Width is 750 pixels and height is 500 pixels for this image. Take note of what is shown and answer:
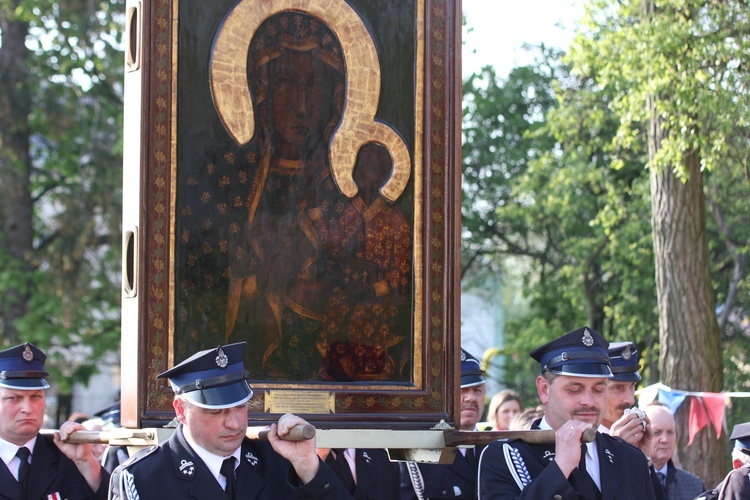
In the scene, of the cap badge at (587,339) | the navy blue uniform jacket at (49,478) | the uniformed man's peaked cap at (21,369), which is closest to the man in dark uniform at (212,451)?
the navy blue uniform jacket at (49,478)

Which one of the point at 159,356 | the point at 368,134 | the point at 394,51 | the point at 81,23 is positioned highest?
the point at 81,23

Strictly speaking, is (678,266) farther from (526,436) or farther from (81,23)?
(81,23)

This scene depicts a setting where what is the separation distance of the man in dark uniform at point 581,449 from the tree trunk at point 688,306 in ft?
18.8

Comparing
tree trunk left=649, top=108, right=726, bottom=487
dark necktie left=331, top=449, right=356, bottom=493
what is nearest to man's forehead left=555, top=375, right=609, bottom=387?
dark necktie left=331, top=449, right=356, bottom=493

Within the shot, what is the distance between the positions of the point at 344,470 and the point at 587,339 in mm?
1358

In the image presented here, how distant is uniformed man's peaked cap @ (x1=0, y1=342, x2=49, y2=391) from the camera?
606 centimetres

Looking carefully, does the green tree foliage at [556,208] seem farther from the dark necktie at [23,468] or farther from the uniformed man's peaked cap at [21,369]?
the dark necktie at [23,468]

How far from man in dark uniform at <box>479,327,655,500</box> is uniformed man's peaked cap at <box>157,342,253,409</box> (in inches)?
45.5

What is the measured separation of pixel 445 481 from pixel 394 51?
2.64 m

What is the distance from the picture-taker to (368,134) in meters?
5.39

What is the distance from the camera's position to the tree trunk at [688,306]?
36.1 feet

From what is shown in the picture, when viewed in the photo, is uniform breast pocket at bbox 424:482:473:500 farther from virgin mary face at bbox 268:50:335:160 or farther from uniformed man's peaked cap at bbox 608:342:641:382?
virgin mary face at bbox 268:50:335:160

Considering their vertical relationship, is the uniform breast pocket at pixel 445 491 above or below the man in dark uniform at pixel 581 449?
below

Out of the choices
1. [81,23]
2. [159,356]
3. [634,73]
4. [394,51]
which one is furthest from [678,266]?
[81,23]
